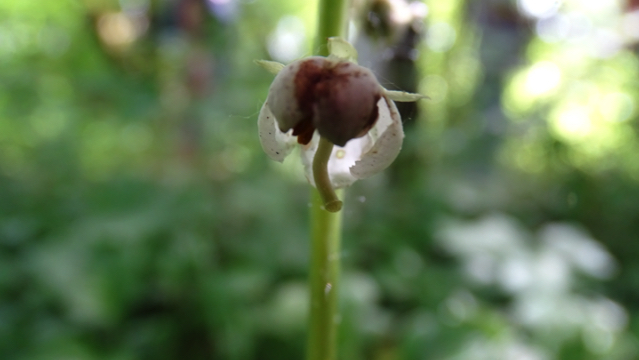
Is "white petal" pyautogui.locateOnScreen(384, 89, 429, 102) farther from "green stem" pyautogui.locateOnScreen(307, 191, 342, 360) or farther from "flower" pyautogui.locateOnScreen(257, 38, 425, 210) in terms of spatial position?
"green stem" pyautogui.locateOnScreen(307, 191, 342, 360)

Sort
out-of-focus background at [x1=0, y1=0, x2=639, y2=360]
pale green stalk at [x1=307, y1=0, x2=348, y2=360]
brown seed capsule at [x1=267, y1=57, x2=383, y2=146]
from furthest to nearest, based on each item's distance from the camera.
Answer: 1. out-of-focus background at [x1=0, y1=0, x2=639, y2=360]
2. pale green stalk at [x1=307, y1=0, x2=348, y2=360]
3. brown seed capsule at [x1=267, y1=57, x2=383, y2=146]

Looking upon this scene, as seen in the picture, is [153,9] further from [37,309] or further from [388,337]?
[388,337]

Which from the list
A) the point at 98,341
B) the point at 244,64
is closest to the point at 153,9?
the point at 244,64

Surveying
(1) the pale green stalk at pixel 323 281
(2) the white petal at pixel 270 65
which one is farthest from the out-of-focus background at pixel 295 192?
(1) the pale green stalk at pixel 323 281

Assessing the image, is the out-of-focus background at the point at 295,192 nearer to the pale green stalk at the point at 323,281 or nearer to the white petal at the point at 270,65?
the white petal at the point at 270,65

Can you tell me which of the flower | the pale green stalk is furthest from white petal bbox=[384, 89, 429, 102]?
the pale green stalk

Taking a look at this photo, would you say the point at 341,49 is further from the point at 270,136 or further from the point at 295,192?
the point at 295,192
